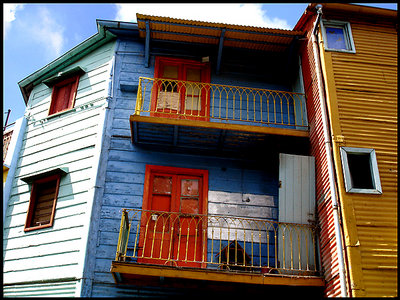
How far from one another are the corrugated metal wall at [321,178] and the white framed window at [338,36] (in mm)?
433

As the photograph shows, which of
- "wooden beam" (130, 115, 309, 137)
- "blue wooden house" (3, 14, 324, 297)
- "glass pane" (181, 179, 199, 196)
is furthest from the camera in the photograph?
"glass pane" (181, 179, 199, 196)

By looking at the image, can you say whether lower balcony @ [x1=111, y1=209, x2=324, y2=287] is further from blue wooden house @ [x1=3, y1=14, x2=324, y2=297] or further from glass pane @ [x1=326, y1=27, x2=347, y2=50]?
glass pane @ [x1=326, y1=27, x2=347, y2=50]

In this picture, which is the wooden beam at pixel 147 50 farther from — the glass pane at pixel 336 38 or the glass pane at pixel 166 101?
the glass pane at pixel 336 38

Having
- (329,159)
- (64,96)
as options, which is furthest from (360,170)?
(64,96)

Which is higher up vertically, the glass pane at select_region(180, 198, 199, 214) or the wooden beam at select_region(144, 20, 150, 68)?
the wooden beam at select_region(144, 20, 150, 68)

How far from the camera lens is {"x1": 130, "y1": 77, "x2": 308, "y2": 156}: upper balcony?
10258 mm

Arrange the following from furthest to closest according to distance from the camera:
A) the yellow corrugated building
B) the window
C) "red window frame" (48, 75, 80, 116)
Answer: "red window frame" (48, 75, 80, 116)
the window
the yellow corrugated building

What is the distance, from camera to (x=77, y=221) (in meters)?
9.82

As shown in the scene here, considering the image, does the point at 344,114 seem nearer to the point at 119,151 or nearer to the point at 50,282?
the point at 119,151

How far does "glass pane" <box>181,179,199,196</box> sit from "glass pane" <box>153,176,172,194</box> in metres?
0.32

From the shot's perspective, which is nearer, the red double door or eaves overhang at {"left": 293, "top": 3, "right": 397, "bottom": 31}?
the red double door

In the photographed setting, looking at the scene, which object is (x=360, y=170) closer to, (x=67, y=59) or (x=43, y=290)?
(x=43, y=290)

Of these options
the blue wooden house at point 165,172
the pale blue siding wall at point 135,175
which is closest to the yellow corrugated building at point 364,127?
the blue wooden house at point 165,172

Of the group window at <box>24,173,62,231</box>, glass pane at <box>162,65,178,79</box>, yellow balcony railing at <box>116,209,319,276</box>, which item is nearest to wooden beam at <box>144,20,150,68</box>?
glass pane at <box>162,65,178,79</box>
